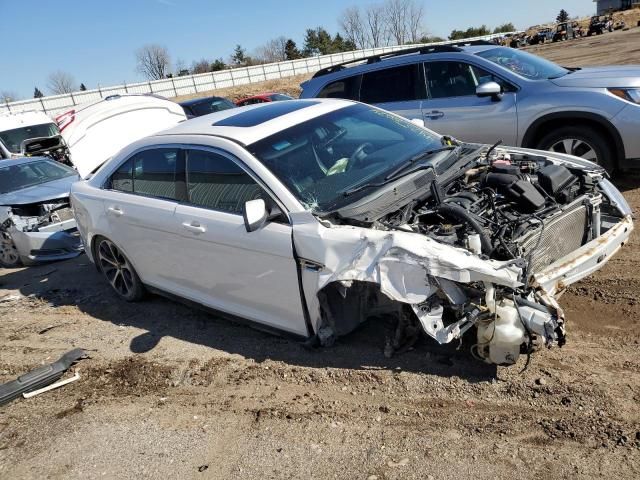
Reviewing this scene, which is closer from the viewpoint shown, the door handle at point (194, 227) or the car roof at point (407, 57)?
the door handle at point (194, 227)

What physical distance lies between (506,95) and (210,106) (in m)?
11.8

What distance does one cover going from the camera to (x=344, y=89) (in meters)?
7.75

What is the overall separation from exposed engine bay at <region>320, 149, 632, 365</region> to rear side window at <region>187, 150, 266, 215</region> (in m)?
0.82

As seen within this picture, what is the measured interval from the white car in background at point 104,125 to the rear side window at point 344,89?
8.11ft

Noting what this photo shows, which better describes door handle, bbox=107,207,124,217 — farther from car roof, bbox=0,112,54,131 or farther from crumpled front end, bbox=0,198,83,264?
car roof, bbox=0,112,54,131

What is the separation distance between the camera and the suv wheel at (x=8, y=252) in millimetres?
7453

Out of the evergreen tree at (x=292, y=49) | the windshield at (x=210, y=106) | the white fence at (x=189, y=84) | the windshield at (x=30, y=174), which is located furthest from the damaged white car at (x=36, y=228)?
the evergreen tree at (x=292, y=49)

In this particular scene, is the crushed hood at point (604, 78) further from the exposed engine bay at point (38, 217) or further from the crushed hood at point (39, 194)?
the crushed hood at point (39, 194)

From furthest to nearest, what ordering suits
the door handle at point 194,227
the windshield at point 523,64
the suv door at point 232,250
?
the windshield at point 523,64
the door handle at point 194,227
the suv door at point 232,250

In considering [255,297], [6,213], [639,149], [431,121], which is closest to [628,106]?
[639,149]

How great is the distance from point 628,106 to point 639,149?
0.47m

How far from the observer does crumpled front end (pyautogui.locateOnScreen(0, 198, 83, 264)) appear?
7164 mm

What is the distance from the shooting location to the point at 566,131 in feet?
19.9

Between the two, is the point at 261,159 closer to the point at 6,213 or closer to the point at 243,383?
the point at 243,383
